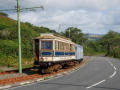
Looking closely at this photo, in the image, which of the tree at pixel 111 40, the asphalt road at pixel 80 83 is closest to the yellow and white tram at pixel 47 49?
the asphalt road at pixel 80 83

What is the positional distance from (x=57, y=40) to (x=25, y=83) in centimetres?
773

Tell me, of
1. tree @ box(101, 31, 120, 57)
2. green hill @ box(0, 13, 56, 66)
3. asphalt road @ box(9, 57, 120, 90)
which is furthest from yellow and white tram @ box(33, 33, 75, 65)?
tree @ box(101, 31, 120, 57)

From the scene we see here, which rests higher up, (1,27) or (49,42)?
(1,27)

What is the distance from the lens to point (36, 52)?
2084 centimetres

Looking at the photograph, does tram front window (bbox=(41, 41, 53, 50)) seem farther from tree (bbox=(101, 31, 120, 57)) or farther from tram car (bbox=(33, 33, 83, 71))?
tree (bbox=(101, 31, 120, 57))

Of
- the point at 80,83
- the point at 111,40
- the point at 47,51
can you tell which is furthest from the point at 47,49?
the point at 111,40

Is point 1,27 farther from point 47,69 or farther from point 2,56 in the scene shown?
point 47,69

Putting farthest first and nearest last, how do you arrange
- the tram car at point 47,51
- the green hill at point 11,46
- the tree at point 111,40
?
the tree at point 111,40, the green hill at point 11,46, the tram car at point 47,51

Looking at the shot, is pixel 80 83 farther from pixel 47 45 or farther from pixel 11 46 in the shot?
pixel 11 46

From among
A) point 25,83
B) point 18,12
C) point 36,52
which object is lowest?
point 25,83

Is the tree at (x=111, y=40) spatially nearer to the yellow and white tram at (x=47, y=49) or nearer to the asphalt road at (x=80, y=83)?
the yellow and white tram at (x=47, y=49)

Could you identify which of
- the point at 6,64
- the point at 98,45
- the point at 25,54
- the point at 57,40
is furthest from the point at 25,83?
the point at 98,45

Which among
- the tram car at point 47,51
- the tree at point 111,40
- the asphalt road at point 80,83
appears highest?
the tree at point 111,40

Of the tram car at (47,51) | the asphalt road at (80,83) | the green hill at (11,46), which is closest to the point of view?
the asphalt road at (80,83)
